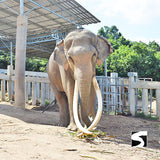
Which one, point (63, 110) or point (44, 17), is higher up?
point (44, 17)

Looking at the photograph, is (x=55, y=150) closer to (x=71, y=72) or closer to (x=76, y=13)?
(x=71, y=72)

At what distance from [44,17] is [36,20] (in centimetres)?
98

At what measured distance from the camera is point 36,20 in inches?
592

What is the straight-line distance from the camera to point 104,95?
8.81 metres

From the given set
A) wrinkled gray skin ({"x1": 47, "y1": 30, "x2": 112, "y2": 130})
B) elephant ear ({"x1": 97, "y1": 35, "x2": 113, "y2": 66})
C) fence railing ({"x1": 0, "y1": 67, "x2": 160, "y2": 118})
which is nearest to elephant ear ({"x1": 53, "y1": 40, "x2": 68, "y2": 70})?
wrinkled gray skin ({"x1": 47, "y1": 30, "x2": 112, "y2": 130})

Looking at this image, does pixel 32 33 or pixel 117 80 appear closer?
pixel 117 80

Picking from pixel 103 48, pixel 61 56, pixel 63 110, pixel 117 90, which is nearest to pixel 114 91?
pixel 117 90

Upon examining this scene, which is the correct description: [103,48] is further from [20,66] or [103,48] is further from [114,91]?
[20,66]

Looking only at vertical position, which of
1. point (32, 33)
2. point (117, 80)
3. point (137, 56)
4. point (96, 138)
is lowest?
point (96, 138)

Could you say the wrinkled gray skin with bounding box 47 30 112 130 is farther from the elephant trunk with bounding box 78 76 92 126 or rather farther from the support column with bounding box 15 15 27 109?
the support column with bounding box 15 15 27 109

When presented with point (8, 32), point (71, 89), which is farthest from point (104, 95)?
point (8, 32)

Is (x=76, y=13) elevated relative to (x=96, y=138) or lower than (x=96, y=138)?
elevated

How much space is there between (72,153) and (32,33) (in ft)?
56.4

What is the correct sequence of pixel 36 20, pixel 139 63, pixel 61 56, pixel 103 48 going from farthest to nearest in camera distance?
1. pixel 139 63
2. pixel 36 20
3. pixel 103 48
4. pixel 61 56
